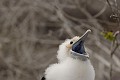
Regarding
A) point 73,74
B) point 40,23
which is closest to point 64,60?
point 73,74

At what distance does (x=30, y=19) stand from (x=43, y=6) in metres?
0.63

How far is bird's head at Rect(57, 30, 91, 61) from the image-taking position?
A: 2.55 metres

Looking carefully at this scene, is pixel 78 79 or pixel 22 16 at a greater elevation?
pixel 22 16

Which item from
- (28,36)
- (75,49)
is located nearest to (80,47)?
(75,49)

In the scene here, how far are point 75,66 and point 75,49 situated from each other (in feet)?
0.36

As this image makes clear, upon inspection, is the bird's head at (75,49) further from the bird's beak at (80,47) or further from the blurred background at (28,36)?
the blurred background at (28,36)

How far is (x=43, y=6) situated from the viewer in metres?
5.73

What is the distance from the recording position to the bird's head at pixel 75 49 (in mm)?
2551

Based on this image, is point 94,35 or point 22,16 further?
point 22,16

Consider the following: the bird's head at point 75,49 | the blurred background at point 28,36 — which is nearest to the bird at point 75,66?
the bird's head at point 75,49

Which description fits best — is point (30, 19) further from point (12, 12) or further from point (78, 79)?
point (78, 79)

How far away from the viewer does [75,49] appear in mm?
2604

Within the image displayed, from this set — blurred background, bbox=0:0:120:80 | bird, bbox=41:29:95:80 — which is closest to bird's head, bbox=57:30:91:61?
bird, bbox=41:29:95:80

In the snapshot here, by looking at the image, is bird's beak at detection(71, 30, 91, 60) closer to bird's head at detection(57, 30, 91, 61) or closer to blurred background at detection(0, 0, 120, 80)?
bird's head at detection(57, 30, 91, 61)
